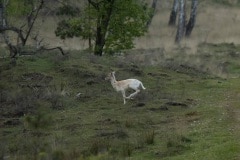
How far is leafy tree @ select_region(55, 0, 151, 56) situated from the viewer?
29125 millimetres

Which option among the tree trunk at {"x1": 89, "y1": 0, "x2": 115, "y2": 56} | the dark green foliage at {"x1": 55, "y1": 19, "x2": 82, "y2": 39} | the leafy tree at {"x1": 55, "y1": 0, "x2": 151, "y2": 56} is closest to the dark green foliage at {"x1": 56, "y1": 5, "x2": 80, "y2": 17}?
the dark green foliage at {"x1": 55, "y1": 19, "x2": 82, "y2": 39}

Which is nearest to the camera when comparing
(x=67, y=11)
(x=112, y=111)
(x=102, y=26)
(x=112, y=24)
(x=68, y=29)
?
(x=112, y=111)

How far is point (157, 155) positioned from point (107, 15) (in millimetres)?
16151

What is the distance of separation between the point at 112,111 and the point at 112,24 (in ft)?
37.2

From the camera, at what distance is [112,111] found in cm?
1888

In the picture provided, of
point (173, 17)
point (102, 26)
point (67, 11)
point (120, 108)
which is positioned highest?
point (102, 26)

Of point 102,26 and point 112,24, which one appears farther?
point 112,24

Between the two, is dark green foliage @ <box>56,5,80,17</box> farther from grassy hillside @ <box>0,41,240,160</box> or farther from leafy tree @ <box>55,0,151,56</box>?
grassy hillside @ <box>0,41,240,160</box>

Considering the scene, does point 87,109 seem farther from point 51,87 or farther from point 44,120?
point 44,120

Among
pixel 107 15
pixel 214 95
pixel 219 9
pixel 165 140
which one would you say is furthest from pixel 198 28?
pixel 165 140

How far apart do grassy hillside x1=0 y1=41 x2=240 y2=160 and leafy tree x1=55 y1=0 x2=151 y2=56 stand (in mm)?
1280

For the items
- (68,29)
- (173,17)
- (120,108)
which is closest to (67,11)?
(68,29)

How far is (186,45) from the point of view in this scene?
38.2 metres

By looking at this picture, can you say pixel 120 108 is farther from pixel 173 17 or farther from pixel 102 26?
pixel 173 17
